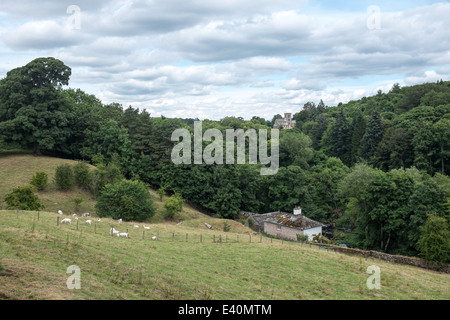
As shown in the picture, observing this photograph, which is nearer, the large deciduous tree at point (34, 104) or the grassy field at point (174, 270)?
the grassy field at point (174, 270)

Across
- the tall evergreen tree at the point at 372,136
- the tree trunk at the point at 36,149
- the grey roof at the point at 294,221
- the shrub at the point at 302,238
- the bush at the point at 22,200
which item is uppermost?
the tall evergreen tree at the point at 372,136

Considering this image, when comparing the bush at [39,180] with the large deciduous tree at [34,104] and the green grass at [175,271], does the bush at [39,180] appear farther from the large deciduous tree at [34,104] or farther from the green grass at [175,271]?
the green grass at [175,271]

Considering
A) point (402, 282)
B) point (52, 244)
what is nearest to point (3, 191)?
point (52, 244)

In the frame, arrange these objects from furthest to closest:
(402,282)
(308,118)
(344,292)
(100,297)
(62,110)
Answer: (308,118) < (62,110) < (402,282) < (344,292) < (100,297)

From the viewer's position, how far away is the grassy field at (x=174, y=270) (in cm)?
1345

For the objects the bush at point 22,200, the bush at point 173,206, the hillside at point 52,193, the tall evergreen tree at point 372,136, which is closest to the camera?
the bush at point 22,200

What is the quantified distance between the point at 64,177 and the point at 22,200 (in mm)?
10396

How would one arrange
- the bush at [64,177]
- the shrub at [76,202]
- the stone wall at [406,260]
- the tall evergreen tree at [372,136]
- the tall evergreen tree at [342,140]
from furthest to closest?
the tall evergreen tree at [342,140]
the tall evergreen tree at [372,136]
the bush at [64,177]
the shrub at [76,202]
the stone wall at [406,260]

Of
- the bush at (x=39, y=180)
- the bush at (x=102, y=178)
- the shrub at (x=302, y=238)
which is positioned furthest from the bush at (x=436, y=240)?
the bush at (x=39, y=180)

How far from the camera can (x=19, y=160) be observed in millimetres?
50188

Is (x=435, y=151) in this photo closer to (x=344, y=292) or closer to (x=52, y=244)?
(x=344, y=292)

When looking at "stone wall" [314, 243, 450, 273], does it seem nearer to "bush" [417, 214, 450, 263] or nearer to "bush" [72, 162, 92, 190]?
"bush" [417, 214, 450, 263]

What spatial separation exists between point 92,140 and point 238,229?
105 feet

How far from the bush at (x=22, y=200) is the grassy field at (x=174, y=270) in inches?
234
